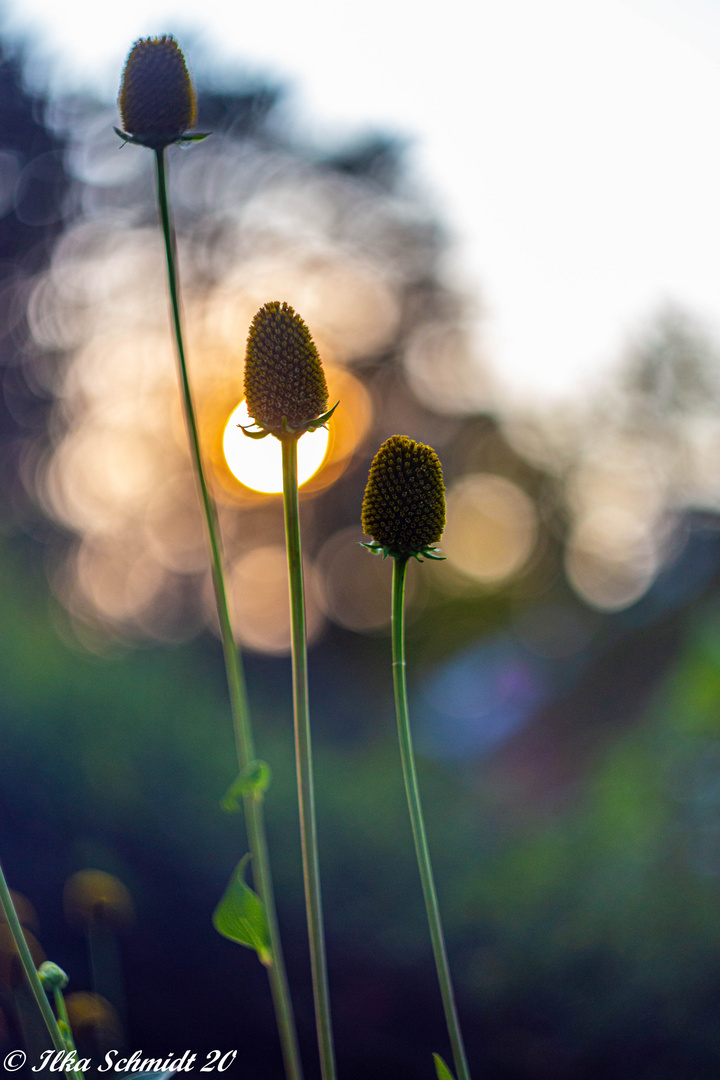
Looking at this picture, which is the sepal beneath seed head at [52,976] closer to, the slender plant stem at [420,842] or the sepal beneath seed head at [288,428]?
the slender plant stem at [420,842]

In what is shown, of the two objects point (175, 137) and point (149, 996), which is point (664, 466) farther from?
point (175, 137)

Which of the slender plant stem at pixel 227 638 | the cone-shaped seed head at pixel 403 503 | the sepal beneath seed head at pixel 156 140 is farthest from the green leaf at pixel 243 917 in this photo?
the sepal beneath seed head at pixel 156 140

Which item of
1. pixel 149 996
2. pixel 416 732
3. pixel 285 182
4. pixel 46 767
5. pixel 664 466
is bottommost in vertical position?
pixel 149 996

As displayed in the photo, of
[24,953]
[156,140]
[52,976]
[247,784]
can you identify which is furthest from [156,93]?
[52,976]

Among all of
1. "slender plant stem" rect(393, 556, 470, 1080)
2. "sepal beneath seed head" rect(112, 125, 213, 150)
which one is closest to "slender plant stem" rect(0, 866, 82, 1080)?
"slender plant stem" rect(393, 556, 470, 1080)

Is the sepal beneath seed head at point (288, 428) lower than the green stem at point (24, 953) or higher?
higher

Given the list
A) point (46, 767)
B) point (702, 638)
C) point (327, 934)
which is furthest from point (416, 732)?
point (46, 767)

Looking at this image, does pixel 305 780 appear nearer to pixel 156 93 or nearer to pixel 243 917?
pixel 243 917
